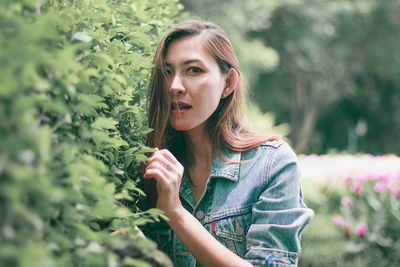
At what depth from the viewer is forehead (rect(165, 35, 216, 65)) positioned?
243cm

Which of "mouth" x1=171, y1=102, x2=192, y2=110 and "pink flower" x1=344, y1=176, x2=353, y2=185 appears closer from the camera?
"mouth" x1=171, y1=102, x2=192, y2=110

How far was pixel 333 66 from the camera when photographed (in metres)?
21.9

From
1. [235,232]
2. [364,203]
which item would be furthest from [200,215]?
[364,203]

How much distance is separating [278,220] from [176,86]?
2.84 ft

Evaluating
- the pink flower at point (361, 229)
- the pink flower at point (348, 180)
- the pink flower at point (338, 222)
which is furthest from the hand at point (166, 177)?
the pink flower at point (348, 180)

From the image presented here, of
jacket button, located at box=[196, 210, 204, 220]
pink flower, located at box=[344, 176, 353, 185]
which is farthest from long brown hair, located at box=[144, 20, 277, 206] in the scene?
pink flower, located at box=[344, 176, 353, 185]

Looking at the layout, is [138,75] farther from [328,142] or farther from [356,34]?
[328,142]

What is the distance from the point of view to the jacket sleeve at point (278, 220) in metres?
2.12

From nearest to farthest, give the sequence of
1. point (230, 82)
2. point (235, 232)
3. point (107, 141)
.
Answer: point (107, 141), point (235, 232), point (230, 82)

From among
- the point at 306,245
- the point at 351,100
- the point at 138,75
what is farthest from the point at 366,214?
the point at 351,100

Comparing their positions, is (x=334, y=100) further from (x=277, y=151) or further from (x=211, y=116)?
(x=277, y=151)

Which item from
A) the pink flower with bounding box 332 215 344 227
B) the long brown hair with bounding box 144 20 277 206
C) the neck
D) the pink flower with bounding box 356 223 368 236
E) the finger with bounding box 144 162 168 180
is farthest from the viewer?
the pink flower with bounding box 332 215 344 227

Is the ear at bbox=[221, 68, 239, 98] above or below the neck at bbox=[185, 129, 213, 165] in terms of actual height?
above

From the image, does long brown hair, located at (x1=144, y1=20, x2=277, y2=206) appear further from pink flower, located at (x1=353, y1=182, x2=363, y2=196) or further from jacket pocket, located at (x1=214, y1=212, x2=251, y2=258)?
pink flower, located at (x1=353, y1=182, x2=363, y2=196)
